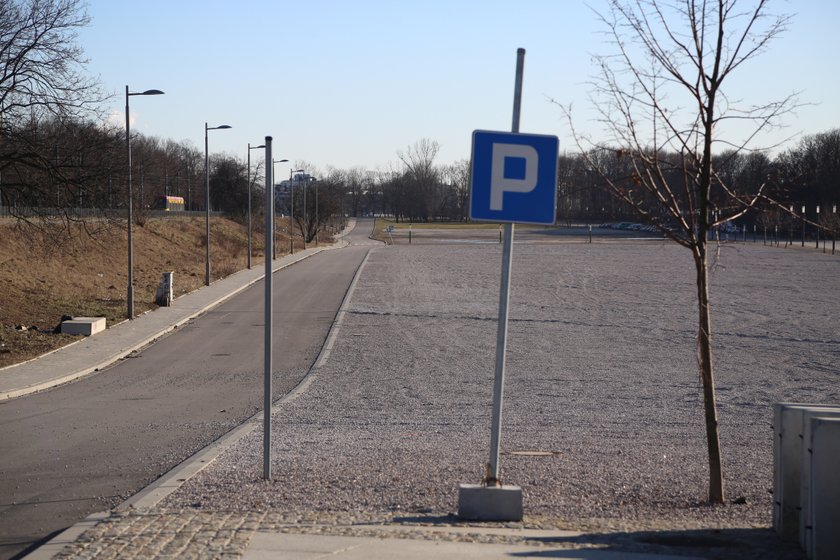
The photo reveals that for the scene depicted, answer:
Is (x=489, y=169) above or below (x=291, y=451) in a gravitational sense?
above

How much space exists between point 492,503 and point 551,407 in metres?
9.10

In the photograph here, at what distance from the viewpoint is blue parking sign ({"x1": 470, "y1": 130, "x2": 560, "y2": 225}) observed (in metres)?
7.16

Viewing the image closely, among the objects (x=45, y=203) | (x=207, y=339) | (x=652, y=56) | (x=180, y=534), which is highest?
(x=652, y=56)

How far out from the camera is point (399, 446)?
11617 millimetres

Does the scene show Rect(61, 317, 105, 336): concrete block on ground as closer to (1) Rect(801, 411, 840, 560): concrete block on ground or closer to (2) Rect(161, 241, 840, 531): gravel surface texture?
(2) Rect(161, 241, 840, 531): gravel surface texture

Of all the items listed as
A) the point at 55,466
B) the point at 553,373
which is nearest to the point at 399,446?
the point at 55,466

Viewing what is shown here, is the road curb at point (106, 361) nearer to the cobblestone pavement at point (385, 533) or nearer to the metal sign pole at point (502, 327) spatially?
the cobblestone pavement at point (385, 533)

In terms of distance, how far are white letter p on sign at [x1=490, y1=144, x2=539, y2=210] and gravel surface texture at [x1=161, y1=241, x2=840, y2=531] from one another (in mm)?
2555

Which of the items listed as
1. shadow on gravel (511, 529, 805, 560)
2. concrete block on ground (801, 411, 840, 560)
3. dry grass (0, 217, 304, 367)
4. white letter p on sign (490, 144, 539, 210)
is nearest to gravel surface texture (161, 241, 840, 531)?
shadow on gravel (511, 529, 805, 560)

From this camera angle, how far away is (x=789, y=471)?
22.3 ft

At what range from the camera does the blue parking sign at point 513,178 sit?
7.16 m

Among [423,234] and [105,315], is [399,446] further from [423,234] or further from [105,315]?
[423,234]

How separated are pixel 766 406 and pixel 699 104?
360 inches

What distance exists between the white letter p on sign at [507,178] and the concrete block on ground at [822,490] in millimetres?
2661
